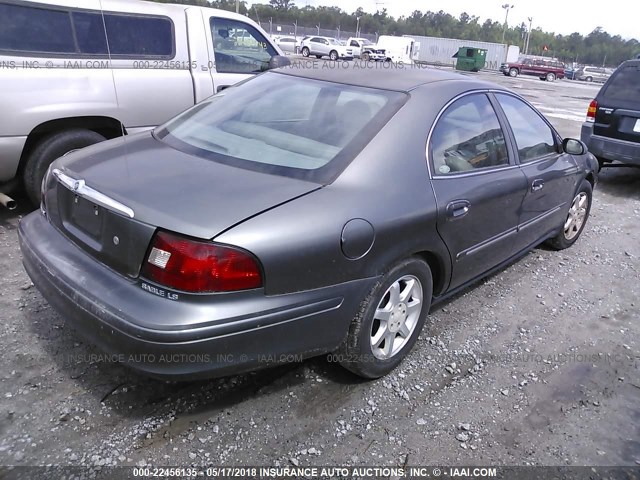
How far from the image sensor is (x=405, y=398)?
113 inches

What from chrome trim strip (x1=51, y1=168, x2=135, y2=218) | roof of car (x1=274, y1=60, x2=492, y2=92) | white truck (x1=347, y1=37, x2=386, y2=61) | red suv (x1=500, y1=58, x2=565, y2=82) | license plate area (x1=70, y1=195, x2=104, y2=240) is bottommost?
red suv (x1=500, y1=58, x2=565, y2=82)

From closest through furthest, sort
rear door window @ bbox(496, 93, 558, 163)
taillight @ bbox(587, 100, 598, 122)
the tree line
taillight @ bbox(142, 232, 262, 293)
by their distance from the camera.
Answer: taillight @ bbox(142, 232, 262, 293) → rear door window @ bbox(496, 93, 558, 163) → taillight @ bbox(587, 100, 598, 122) → the tree line

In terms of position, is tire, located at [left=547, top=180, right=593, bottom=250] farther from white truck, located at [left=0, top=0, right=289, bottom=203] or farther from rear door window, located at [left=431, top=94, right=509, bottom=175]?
white truck, located at [left=0, top=0, right=289, bottom=203]

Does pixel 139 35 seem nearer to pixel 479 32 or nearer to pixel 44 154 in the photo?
pixel 44 154

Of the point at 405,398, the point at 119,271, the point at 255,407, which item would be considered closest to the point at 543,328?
the point at 405,398

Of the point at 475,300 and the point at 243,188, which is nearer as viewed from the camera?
the point at 243,188

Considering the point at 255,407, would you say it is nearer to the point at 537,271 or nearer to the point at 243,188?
the point at 243,188

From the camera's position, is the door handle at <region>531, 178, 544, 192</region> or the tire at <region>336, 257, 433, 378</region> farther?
the door handle at <region>531, 178, 544, 192</region>

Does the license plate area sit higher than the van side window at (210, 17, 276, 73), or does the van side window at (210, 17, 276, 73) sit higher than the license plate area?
the van side window at (210, 17, 276, 73)

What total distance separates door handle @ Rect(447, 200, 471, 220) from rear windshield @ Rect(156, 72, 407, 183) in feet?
2.01

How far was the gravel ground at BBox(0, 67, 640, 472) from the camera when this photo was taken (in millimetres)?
2449

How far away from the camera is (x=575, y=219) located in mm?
5148

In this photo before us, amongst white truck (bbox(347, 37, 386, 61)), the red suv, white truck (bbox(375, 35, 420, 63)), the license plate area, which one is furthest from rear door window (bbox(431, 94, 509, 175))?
the red suv

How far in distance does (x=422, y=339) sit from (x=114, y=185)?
6.72ft
